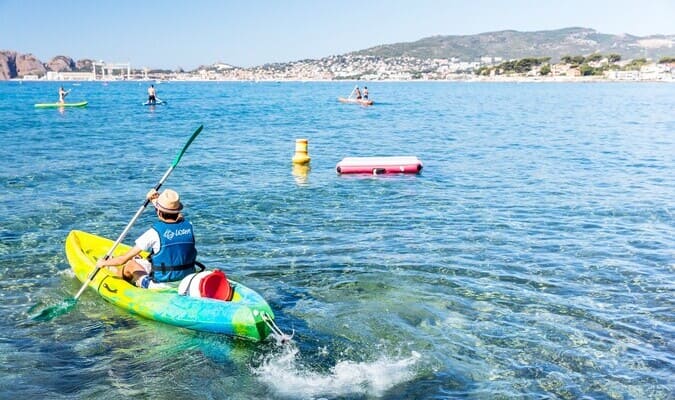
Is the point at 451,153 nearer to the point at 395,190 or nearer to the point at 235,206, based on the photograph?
the point at 395,190

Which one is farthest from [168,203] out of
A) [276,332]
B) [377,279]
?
[377,279]

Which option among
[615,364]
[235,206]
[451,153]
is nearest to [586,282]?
[615,364]

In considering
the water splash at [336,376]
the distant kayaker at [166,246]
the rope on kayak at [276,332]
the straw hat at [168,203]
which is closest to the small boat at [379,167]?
the distant kayaker at [166,246]

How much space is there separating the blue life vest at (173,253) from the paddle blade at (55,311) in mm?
1505

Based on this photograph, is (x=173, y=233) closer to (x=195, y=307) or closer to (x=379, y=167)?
(x=195, y=307)

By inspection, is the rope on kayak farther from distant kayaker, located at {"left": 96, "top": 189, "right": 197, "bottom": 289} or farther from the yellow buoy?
the yellow buoy

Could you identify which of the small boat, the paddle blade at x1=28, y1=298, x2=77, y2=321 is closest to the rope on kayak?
the paddle blade at x1=28, y1=298, x2=77, y2=321

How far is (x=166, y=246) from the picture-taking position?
9734 millimetres

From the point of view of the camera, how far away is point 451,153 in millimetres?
32062

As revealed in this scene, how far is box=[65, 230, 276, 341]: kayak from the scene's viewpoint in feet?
30.1

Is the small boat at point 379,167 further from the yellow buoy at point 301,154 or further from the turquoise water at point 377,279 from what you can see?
the yellow buoy at point 301,154

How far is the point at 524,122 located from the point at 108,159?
117 ft

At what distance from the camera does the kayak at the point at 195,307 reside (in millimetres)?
9164

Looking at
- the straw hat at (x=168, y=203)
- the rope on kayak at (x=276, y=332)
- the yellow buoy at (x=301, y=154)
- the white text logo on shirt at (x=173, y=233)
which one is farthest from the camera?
the yellow buoy at (x=301, y=154)
